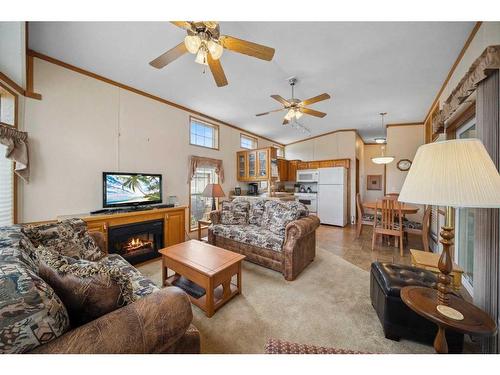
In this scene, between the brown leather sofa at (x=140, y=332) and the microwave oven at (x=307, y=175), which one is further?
the microwave oven at (x=307, y=175)

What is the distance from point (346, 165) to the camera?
544 centimetres

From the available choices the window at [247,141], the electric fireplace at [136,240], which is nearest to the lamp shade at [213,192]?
the electric fireplace at [136,240]

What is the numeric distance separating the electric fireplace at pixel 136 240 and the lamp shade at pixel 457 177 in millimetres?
3134

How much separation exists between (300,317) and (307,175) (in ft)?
15.8

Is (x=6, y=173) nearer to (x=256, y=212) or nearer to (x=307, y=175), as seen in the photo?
(x=256, y=212)

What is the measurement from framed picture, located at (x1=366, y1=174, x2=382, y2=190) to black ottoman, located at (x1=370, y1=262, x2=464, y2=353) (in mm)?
6357

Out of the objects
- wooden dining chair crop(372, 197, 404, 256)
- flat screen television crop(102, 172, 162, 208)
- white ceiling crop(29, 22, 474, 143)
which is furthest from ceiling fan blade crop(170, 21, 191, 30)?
wooden dining chair crop(372, 197, 404, 256)

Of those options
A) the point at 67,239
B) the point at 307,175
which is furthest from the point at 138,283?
the point at 307,175

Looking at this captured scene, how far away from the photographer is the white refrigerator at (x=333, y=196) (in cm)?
533

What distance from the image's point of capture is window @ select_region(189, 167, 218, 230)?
164 inches

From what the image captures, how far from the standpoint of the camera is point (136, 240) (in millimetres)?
2930

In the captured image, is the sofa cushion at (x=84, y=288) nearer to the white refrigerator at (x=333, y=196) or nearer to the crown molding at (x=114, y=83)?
the crown molding at (x=114, y=83)
